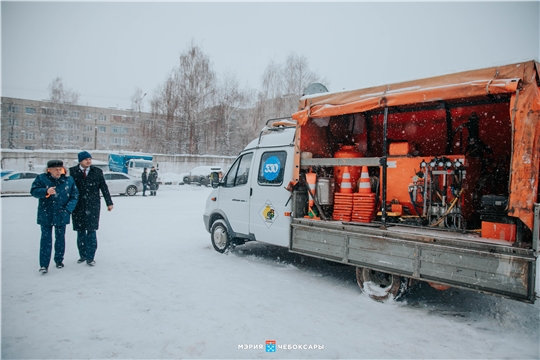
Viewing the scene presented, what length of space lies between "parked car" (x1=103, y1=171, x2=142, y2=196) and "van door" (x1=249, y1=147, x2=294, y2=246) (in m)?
15.0

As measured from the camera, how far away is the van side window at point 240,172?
21.1 feet

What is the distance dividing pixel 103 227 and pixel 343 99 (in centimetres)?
766

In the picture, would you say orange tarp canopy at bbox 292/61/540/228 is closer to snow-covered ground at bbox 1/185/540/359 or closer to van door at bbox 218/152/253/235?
snow-covered ground at bbox 1/185/540/359

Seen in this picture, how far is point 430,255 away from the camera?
3.69 metres

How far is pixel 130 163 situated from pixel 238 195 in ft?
76.7

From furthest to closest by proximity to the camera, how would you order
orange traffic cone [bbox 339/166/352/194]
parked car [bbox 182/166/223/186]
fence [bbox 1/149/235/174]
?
fence [bbox 1/149/235/174]
parked car [bbox 182/166/223/186]
orange traffic cone [bbox 339/166/352/194]

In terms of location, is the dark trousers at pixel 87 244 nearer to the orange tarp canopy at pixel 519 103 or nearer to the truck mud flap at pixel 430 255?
Result: the truck mud flap at pixel 430 255

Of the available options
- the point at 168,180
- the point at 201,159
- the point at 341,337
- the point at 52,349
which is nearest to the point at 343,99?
the point at 341,337

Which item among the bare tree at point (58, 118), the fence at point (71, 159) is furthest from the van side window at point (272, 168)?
the bare tree at point (58, 118)

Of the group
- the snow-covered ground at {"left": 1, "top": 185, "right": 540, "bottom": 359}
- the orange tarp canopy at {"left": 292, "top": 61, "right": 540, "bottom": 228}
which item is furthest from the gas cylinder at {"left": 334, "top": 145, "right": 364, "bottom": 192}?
the orange tarp canopy at {"left": 292, "top": 61, "right": 540, "bottom": 228}

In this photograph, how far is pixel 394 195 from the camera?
17.9 ft

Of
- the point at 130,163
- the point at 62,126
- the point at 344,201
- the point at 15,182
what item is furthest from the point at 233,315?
the point at 62,126

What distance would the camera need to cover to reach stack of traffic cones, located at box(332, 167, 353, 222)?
523 cm

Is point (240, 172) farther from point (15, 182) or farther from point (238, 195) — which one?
point (15, 182)
